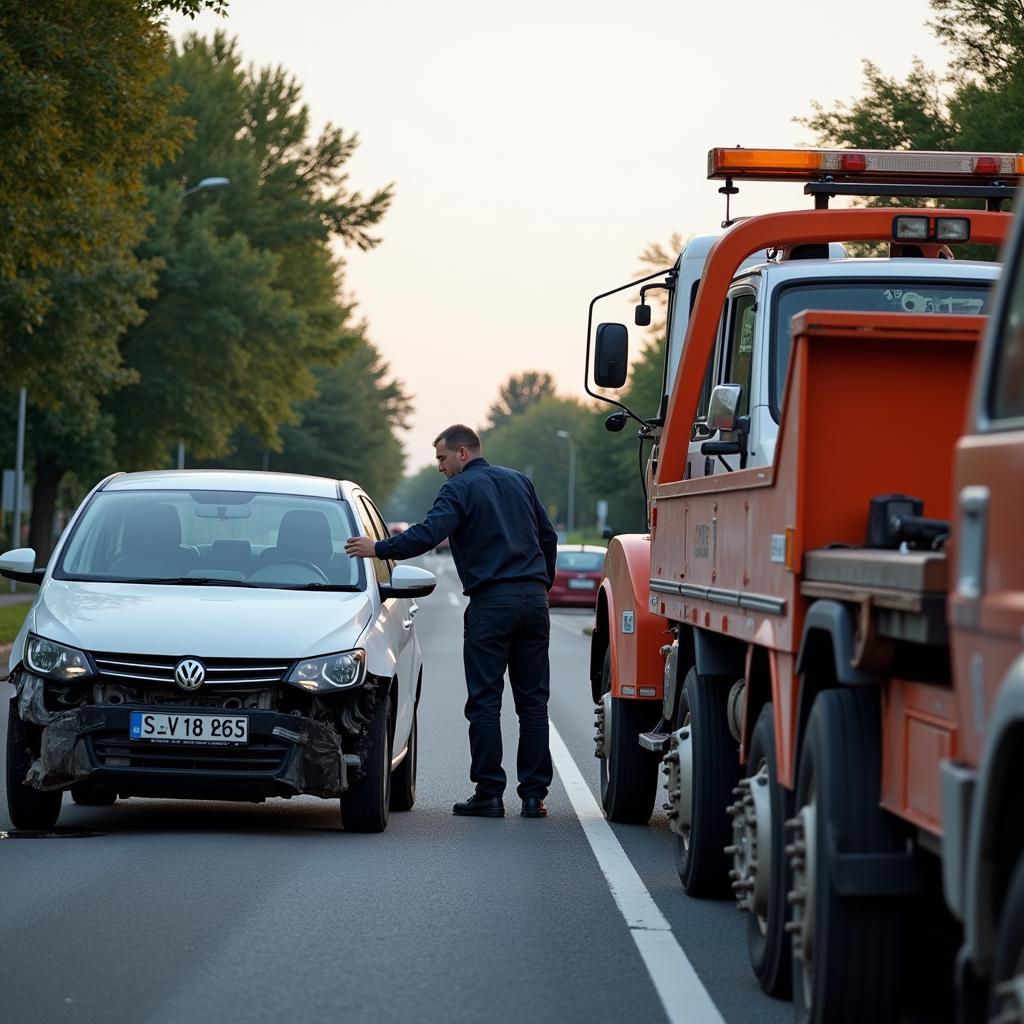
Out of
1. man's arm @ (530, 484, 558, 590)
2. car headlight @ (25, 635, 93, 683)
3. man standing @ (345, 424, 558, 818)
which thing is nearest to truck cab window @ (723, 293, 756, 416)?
man standing @ (345, 424, 558, 818)

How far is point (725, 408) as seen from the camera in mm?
7984

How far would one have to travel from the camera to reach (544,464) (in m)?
197

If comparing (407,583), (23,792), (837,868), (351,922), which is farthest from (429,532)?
(837,868)

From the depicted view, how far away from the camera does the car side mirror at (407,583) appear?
10.2 meters

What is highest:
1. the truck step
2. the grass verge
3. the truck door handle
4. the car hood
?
the truck door handle

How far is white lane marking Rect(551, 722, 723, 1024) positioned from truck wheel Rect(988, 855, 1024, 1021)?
233 centimetres

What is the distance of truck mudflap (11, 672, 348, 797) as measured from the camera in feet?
29.9

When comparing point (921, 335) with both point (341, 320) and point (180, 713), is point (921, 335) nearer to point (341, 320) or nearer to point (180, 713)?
point (180, 713)

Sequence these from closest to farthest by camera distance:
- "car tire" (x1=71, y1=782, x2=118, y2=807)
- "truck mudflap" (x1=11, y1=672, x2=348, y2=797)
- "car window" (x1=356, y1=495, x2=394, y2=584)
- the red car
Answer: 1. "truck mudflap" (x1=11, y1=672, x2=348, y2=797)
2. "car tire" (x1=71, y1=782, x2=118, y2=807)
3. "car window" (x1=356, y1=495, x2=394, y2=584)
4. the red car

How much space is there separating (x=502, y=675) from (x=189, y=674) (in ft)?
6.68

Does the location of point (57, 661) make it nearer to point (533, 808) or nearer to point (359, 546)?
point (359, 546)

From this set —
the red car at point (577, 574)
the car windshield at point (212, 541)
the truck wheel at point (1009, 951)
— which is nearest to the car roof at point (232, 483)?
the car windshield at point (212, 541)

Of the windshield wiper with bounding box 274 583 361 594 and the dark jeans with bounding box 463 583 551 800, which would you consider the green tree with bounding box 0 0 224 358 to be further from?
the windshield wiper with bounding box 274 583 361 594

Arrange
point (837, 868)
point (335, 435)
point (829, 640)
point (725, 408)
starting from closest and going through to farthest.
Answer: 1. point (837, 868)
2. point (829, 640)
3. point (725, 408)
4. point (335, 435)
